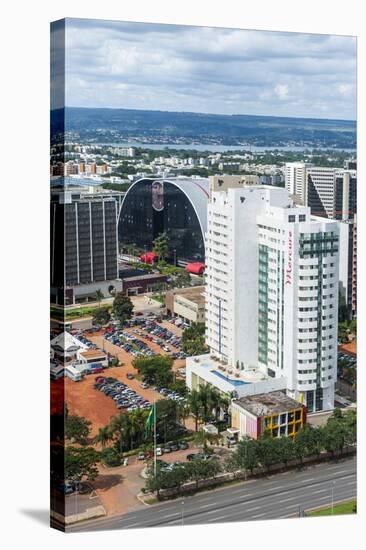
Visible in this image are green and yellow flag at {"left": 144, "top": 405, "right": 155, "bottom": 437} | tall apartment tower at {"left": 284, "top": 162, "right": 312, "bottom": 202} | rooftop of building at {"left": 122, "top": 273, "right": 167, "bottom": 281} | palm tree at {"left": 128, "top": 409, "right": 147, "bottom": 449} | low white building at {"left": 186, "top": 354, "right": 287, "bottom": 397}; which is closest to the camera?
palm tree at {"left": 128, "top": 409, "right": 147, "bottom": 449}

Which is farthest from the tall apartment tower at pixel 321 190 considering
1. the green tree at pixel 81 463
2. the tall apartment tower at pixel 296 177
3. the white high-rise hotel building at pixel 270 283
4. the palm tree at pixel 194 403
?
the green tree at pixel 81 463

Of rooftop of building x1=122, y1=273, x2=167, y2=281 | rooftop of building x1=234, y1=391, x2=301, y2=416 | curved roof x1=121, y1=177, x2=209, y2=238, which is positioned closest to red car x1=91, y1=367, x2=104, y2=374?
rooftop of building x1=122, y1=273, x2=167, y2=281

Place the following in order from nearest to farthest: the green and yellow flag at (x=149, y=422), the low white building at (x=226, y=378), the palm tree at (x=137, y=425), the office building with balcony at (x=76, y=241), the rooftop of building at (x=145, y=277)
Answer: the office building with balcony at (x=76, y=241) < the palm tree at (x=137, y=425) < the green and yellow flag at (x=149, y=422) < the rooftop of building at (x=145, y=277) < the low white building at (x=226, y=378)

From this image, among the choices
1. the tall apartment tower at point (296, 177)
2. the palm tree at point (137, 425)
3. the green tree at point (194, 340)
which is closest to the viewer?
→ the palm tree at point (137, 425)

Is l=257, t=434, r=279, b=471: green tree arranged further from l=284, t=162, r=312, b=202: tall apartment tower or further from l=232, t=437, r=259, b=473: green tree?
l=284, t=162, r=312, b=202: tall apartment tower

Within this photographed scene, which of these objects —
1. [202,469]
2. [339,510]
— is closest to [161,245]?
[202,469]

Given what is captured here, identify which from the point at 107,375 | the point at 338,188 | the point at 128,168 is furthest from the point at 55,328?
the point at 338,188

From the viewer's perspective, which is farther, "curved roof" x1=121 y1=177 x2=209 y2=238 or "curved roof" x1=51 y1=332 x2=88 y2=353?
"curved roof" x1=121 y1=177 x2=209 y2=238

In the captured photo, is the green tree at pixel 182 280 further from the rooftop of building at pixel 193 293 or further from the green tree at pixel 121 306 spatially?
the green tree at pixel 121 306
